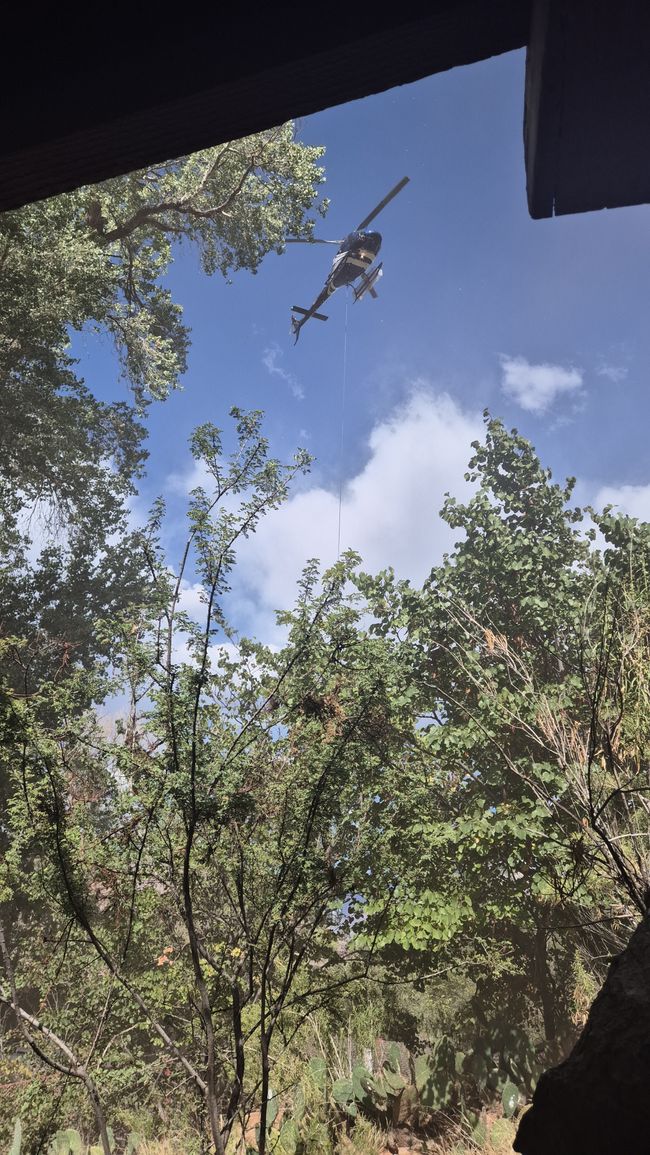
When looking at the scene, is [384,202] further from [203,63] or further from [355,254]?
[203,63]

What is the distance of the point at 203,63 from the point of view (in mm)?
719

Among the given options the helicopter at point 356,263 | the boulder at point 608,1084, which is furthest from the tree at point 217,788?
the helicopter at point 356,263

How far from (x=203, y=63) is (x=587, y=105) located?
44 centimetres

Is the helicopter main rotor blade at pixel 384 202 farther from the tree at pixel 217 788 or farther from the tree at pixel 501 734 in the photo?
the tree at pixel 217 788

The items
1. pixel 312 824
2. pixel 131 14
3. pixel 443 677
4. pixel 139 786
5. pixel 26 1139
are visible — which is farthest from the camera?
pixel 443 677

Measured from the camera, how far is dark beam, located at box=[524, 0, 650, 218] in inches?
26.4

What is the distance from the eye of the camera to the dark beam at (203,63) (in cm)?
69

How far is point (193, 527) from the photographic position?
4.09m

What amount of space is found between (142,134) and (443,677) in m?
12.6

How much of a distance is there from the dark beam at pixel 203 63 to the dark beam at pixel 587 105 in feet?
0.30

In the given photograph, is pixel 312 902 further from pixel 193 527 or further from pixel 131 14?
pixel 131 14

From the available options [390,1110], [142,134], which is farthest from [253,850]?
[390,1110]

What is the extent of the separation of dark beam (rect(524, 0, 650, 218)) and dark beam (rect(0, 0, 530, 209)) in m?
0.09

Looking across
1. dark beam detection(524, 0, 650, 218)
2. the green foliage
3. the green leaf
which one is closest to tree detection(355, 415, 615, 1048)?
the green leaf
